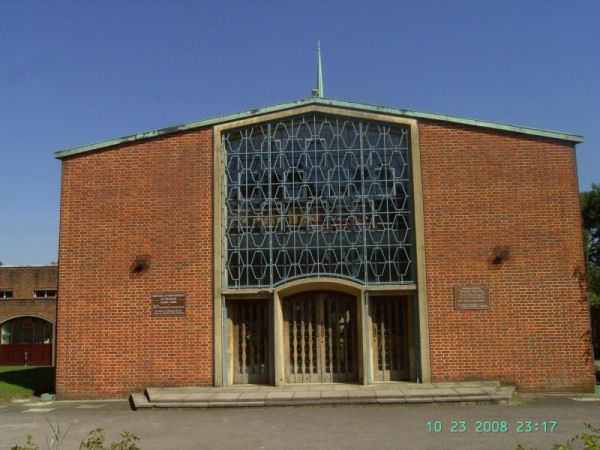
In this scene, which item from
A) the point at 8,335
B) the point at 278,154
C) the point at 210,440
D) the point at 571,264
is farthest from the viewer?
the point at 8,335

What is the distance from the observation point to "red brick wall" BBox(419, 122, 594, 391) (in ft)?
42.7

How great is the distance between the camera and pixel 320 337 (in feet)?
45.6

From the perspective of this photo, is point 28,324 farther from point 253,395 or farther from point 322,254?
point 322,254

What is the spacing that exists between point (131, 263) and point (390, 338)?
19.7 ft

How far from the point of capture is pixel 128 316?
13.6 m

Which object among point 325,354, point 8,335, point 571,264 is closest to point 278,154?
point 325,354

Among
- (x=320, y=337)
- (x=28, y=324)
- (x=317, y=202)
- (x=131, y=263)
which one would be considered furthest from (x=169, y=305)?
(x=28, y=324)

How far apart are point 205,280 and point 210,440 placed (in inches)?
185

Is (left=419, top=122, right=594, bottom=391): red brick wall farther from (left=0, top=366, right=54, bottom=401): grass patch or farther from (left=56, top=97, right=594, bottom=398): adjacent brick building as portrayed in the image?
(left=0, top=366, right=54, bottom=401): grass patch

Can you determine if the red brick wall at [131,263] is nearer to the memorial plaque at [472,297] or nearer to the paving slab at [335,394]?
the paving slab at [335,394]

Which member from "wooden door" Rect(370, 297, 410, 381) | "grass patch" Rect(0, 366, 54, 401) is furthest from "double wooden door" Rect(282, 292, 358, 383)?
"grass patch" Rect(0, 366, 54, 401)

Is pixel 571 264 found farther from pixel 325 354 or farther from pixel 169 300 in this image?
pixel 169 300

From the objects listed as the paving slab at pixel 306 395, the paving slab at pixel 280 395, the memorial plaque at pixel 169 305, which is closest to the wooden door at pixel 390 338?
the paving slab at pixel 306 395
